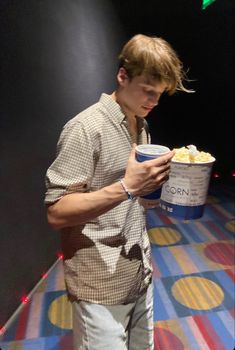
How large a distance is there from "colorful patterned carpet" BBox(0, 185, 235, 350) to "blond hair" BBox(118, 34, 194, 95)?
4.79ft

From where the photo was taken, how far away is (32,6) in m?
1.90

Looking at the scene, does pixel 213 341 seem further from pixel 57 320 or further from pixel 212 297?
pixel 57 320

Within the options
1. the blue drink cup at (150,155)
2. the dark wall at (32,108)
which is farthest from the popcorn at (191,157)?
the dark wall at (32,108)

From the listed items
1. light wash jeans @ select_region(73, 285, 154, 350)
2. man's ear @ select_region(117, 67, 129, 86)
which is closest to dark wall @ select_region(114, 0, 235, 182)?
man's ear @ select_region(117, 67, 129, 86)

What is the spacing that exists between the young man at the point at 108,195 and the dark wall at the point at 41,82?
897 millimetres

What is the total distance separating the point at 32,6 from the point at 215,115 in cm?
305

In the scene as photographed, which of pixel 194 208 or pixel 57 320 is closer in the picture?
pixel 194 208

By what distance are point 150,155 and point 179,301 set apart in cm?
159

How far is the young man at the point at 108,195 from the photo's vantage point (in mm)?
872

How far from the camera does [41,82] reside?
81.3 inches

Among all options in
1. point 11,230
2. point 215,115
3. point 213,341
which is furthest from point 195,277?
point 215,115

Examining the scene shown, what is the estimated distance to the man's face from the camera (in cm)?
96

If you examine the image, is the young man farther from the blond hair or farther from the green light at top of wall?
the green light at top of wall

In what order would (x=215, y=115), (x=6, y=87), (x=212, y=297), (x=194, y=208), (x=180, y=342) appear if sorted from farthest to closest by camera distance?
(x=215, y=115) < (x=212, y=297) < (x=180, y=342) < (x=6, y=87) < (x=194, y=208)
